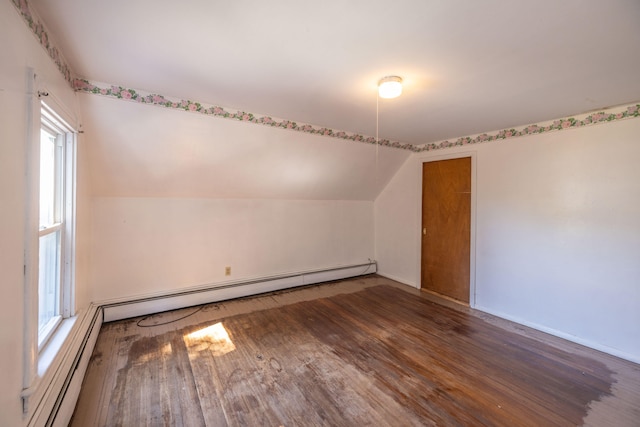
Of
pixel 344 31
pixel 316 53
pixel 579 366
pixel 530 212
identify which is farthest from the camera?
pixel 530 212

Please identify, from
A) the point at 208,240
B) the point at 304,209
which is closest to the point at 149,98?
the point at 208,240

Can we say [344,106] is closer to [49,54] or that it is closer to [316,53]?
[316,53]

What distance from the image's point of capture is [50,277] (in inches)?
78.6

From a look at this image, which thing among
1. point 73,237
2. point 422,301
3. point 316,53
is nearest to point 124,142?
point 73,237

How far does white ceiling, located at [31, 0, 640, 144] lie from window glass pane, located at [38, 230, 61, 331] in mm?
1224

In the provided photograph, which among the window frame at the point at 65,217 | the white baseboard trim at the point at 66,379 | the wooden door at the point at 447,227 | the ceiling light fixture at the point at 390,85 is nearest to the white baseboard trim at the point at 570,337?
the wooden door at the point at 447,227

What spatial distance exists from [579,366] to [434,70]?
8.75 feet

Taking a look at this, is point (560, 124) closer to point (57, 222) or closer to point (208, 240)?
point (208, 240)

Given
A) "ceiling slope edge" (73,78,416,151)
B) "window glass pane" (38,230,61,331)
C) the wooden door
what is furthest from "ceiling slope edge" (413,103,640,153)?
"window glass pane" (38,230,61,331)

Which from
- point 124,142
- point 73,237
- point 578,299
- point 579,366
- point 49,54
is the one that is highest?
point 49,54

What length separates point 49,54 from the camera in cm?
152

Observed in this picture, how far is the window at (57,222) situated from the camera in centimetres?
186

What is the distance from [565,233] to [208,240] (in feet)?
12.9

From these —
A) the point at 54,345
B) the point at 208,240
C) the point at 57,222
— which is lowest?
the point at 54,345
